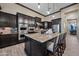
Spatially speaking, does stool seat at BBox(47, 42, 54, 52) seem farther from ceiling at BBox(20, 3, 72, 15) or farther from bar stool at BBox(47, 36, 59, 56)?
ceiling at BBox(20, 3, 72, 15)

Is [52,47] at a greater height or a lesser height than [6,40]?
lesser

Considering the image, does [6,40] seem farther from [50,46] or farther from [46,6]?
[46,6]

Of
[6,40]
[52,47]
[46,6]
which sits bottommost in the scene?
[52,47]

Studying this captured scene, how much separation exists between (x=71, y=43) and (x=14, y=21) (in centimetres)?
189

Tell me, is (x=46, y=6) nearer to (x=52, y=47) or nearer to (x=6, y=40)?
(x=52, y=47)

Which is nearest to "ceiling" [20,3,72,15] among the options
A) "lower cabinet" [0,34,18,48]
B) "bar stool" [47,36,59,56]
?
"bar stool" [47,36,59,56]

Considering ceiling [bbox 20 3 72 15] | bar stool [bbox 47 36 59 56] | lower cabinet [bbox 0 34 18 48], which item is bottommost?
bar stool [bbox 47 36 59 56]

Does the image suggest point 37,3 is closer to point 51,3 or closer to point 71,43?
point 51,3

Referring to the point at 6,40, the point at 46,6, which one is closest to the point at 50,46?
the point at 46,6

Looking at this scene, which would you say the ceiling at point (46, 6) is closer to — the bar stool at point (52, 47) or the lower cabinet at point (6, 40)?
the bar stool at point (52, 47)

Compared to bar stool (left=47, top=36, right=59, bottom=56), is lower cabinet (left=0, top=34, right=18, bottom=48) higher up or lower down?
higher up

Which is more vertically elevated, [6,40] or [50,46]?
[6,40]

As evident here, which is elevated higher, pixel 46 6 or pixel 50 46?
pixel 46 6

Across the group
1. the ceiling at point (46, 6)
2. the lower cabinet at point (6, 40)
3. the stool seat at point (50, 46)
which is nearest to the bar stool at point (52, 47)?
the stool seat at point (50, 46)
